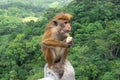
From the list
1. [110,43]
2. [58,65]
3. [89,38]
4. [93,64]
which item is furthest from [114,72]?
[58,65]

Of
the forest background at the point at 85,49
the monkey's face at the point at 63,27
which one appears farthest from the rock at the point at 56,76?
the forest background at the point at 85,49

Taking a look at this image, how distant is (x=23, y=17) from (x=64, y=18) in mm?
56351

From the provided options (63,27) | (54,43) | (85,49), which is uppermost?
(63,27)

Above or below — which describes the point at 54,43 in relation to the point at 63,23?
below

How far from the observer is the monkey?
7039 millimetres

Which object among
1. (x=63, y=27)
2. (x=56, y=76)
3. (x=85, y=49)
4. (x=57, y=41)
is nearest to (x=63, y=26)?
(x=63, y=27)

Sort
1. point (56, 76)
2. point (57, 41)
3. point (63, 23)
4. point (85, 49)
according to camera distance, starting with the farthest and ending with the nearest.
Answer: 1. point (85, 49)
2. point (56, 76)
3. point (57, 41)
4. point (63, 23)

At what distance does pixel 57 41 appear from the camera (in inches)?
282

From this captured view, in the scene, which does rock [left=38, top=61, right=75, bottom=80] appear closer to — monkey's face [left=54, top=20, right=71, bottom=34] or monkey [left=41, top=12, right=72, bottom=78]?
monkey [left=41, top=12, right=72, bottom=78]

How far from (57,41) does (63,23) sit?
1.28 ft

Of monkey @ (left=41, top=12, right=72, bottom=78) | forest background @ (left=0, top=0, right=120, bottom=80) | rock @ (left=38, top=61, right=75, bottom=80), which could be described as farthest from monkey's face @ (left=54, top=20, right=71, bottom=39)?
forest background @ (left=0, top=0, right=120, bottom=80)

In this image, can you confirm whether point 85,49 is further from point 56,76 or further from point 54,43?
point 54,43

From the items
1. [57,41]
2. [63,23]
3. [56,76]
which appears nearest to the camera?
[63,23]

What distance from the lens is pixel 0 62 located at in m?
25.0
